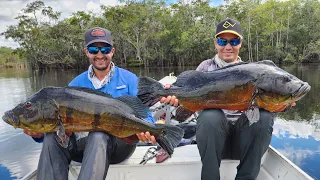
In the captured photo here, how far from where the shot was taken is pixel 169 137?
283 cm

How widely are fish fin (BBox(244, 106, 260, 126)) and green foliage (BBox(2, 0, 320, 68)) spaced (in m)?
38.8

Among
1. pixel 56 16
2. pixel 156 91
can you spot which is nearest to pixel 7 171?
pixel 156 91

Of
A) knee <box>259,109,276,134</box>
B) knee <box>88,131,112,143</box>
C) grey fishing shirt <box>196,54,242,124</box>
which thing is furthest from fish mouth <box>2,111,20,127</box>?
knee <box>259,109,276,134</box>

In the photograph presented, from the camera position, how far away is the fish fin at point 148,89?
9.71 feet

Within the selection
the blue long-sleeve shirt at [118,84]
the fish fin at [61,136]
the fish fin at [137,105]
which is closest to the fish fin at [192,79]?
the fish fin at [137,105]

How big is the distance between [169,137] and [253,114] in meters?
0.83

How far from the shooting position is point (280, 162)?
3338 mm

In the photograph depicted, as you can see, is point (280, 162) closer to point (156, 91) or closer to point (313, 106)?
point (156, 91)

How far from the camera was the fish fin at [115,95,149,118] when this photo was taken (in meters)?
2.93

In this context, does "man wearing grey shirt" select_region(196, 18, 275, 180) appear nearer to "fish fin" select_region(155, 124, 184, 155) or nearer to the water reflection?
"fish fin" select_region(155, 124, 184, 155)

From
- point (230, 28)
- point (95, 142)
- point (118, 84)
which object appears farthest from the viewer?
point (118, 84)

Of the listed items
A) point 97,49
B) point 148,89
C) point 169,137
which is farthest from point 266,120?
point 97,49

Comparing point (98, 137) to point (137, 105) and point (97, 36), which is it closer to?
point (137, 105)

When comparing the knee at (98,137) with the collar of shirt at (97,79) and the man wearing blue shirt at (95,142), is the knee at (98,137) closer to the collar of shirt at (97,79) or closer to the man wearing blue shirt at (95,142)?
the man wearing blue shirt at (95,142)
